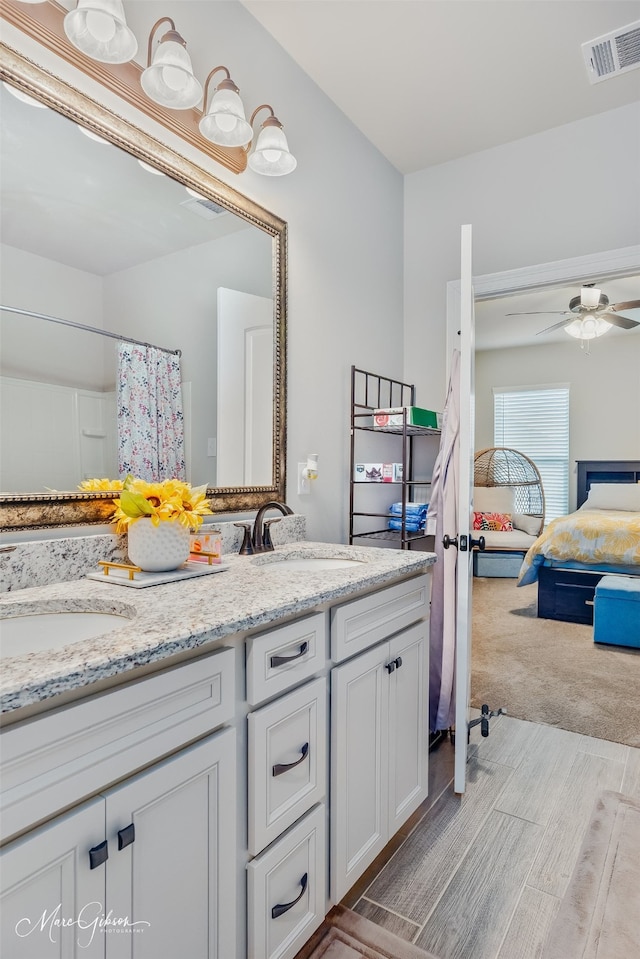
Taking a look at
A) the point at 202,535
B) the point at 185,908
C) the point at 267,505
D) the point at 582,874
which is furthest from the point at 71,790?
the point at 582,874

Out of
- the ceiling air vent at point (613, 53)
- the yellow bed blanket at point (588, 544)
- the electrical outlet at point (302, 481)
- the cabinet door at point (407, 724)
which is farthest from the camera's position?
the yellow bed blanket at point (588, 544)

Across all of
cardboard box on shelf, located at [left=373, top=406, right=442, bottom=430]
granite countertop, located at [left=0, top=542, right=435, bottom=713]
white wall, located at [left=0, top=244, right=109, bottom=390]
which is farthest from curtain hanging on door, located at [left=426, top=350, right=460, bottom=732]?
white wall, located at [left=0, top=244, right=109, bottom=390]

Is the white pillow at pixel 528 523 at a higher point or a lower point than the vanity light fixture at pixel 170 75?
lower

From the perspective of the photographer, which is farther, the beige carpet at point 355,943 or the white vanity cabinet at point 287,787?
the beige carpet at point 355,943

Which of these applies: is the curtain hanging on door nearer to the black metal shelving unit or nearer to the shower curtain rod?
the black metal shelving unit

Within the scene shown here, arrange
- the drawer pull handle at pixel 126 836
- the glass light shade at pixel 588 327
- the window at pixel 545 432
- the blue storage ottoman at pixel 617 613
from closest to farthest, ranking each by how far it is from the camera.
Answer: the drawer pull handle at pixel 126 836 < the blue storage ottoman at pixel 617 613 < the glass light shade at pixel 588 327 < the window at pixel 545 432

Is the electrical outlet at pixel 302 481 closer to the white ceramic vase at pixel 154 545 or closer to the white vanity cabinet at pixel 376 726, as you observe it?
the white vanity cabinet at pixel 376 726

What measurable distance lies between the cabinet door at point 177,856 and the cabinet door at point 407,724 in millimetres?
657

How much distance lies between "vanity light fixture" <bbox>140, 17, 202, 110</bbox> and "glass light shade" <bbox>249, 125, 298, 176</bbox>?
0.30 meters

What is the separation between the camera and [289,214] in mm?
2062

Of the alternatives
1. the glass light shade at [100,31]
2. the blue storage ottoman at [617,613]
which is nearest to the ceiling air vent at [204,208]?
the glass light shade at [100,31]

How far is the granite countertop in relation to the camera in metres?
0.71

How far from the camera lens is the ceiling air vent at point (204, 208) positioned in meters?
1.65

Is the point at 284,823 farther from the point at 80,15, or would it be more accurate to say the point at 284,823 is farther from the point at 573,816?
the point at 80,15
